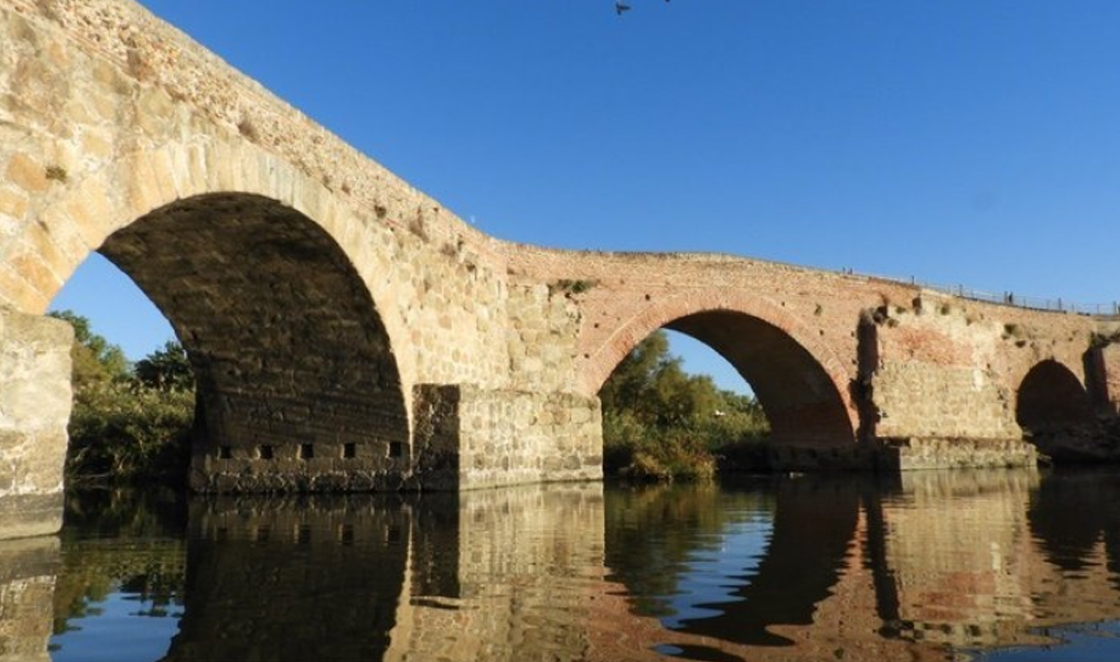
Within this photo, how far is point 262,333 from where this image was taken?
44.2 ft

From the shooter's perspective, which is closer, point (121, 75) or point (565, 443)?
point (121, 75)

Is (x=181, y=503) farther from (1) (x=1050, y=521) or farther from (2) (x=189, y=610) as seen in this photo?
(1) (x=1050, y=521)

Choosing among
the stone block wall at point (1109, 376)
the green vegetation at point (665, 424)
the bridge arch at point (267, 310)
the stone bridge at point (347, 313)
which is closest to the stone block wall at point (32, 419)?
the stone bridge at point (347, 313)

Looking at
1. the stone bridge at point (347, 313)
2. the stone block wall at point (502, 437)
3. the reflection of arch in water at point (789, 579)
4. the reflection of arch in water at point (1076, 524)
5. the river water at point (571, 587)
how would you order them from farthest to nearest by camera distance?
the stone block wall at point (502, 437)
the stone bridge at point (347, 313)
the reflection of arch in water at point (1076, 524)
the reflection of arch in water at point (789, 579)
the river water at point (571, 587)

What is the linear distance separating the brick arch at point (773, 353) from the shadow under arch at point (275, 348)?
6.75 meters

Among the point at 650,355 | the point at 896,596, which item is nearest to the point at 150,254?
the point at 896,596

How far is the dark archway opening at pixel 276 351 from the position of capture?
11.7 m

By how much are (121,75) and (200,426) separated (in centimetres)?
798

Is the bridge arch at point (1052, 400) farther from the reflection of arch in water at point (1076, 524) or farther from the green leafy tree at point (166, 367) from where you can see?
the green leafy tree at point (166, 367)

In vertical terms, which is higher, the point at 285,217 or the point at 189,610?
the point at 285,217

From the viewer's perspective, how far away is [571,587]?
5.30 m

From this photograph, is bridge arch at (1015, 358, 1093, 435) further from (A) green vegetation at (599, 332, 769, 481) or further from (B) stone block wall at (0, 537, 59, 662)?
(B) stone block wall at (0, 537, 59, 662)

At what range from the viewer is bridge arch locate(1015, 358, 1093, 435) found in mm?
29641

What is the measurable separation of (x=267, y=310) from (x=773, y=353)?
14.3 m
